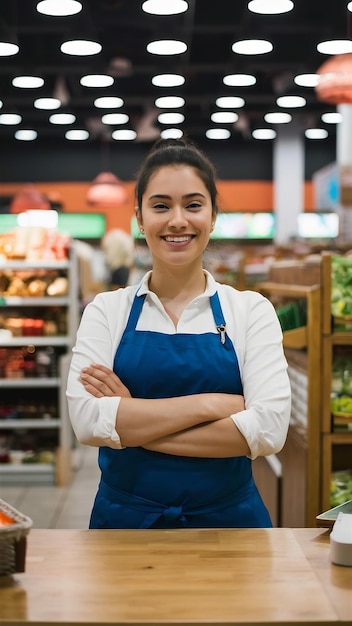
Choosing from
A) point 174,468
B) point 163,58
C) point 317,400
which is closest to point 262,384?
point 174,468

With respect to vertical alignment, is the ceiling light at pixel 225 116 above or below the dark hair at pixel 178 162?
above

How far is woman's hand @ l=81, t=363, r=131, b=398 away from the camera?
7.97 feet

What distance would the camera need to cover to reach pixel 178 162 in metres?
2.54

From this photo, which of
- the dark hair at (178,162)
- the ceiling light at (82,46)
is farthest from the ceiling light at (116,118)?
the dark hair at (178,162)

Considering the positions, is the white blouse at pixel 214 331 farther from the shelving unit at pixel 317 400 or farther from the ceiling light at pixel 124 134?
the ceiling light at pixel 124 134

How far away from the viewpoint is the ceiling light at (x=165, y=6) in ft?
19.4

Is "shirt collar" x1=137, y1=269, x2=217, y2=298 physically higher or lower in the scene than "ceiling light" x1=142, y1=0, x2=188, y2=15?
lower

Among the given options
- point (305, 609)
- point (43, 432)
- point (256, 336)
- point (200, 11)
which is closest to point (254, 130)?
point (200, 11)

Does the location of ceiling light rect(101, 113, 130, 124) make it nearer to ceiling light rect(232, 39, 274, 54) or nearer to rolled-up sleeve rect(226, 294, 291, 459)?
ceiling light rect(232, 39, 274, 54)

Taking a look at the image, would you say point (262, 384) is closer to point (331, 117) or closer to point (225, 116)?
point (225, 116)

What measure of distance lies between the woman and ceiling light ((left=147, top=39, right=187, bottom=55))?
15.8ft

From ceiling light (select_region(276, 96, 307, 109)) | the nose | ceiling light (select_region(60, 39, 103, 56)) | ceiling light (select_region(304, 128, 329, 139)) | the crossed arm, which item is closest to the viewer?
the crossed arm

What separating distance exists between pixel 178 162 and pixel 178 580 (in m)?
1.25

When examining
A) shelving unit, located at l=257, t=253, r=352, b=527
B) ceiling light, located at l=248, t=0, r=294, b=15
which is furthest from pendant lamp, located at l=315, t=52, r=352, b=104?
shelving unit, located at l=257, t=253, r=352, b=527
